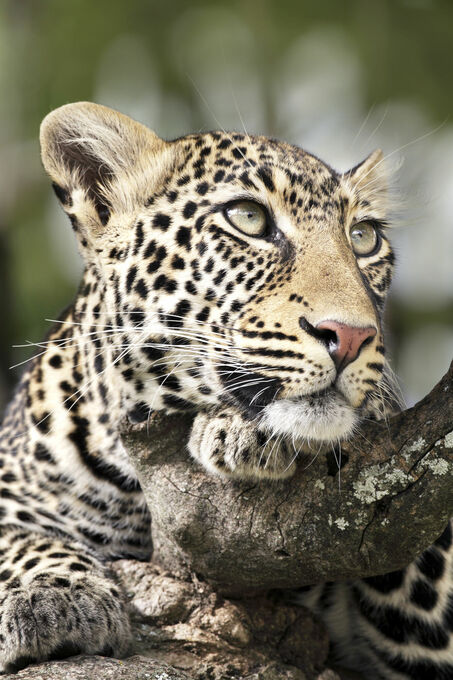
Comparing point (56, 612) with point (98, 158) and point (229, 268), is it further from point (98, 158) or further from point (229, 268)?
point (98, 158)

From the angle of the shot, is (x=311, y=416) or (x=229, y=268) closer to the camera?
(x=311, y=416)

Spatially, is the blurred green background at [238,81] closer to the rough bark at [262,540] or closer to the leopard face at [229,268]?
the leopard face at [229,268]

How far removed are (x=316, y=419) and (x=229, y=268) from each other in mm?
1017

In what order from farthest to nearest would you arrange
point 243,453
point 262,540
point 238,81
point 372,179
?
point 238,81 → point 372,179 → point 262,540 → point 243,453

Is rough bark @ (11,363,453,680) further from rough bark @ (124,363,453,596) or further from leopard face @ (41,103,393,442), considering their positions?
leopard face @ (41,103,393,442)

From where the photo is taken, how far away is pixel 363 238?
4.81 m

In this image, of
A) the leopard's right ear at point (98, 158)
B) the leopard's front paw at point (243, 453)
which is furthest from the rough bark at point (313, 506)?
the leopard's right ear at point (98, 158)

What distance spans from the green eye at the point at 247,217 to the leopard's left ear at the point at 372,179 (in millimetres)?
695

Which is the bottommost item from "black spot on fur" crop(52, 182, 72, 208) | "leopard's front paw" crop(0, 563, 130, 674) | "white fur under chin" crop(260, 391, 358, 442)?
"leopard's front paw" crop(0, 563, 130, 674)

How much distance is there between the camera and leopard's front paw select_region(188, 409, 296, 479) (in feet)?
12.3

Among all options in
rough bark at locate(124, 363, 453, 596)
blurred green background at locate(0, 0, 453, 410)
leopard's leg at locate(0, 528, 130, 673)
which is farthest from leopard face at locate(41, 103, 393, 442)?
blurred green background at locate(0, 0, 453, 410)

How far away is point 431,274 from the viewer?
1260 cm

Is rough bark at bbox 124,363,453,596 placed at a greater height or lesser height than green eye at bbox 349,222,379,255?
lesser

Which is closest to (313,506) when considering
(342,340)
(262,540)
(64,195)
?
(262,540)
